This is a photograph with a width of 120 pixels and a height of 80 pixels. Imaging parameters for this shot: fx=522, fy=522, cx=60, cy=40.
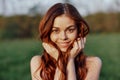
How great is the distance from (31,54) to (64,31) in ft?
21.8

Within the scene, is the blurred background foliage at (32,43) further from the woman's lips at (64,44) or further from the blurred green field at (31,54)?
the woman's lips at (64,44)

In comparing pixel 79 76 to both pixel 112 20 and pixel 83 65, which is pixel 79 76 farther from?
pixel 112 20

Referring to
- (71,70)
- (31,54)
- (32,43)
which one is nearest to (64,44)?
(71,70)

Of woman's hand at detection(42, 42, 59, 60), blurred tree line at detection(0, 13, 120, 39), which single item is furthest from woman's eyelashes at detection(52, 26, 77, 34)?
blurred tree line at detection(0, 13, 120, 39)

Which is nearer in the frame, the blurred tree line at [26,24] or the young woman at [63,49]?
the young woman at [63,49]

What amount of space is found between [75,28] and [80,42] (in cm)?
11

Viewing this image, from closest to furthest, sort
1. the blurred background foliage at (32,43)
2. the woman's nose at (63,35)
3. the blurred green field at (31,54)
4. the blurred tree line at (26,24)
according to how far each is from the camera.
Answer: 1. the woman's nose at (63,35)
2. the blurred green field at (31,54)
3. the blurred background foliage at (32,43)
4. the blurred tree line at (26,24)

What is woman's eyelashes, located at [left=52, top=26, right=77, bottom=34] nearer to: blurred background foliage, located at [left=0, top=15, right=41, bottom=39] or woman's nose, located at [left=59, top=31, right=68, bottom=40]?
woman's nose, located at [left=59, top=31, right=68, bottom=40]

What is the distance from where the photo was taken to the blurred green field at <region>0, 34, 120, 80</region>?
854 cm

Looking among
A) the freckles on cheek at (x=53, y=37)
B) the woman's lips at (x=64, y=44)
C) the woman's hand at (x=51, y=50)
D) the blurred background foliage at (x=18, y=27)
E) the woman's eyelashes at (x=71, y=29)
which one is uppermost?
the woman's eyelashes at (x=71, y=29)

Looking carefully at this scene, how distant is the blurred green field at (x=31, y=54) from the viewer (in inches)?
336

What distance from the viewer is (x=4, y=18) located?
489 inches

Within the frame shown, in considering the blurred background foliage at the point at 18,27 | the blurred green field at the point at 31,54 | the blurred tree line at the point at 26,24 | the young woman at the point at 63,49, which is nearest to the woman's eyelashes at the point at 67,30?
the young woman at the point at 63,49

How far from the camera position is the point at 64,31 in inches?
133
